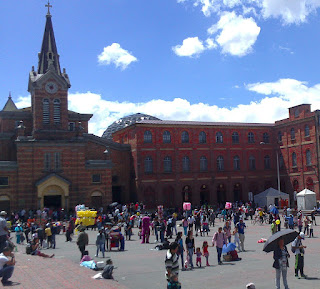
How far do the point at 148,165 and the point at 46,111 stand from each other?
46.2 feet

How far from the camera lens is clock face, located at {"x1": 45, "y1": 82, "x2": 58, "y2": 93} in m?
44.8

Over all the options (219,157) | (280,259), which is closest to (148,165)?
(219,157)

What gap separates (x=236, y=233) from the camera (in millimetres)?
20578

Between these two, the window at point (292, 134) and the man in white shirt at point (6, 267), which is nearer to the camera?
the man in white shirt at point (6, 267)

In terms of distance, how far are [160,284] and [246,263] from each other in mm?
4951

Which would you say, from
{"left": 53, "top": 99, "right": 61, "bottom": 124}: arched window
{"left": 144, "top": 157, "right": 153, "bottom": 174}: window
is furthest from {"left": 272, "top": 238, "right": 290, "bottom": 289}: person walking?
{"left": 144, "top": 157, "right": 153, "bottom": 174}: window

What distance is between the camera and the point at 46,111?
146ft

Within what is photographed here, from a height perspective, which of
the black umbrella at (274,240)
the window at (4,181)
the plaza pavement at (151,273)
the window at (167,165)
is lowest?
the plaza pavement at (151,273)

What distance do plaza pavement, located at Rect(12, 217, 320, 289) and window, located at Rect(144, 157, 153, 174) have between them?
29.9m

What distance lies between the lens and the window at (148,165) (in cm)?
5084

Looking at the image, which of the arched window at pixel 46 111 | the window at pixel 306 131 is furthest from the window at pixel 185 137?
the arched window at pixel 46 111

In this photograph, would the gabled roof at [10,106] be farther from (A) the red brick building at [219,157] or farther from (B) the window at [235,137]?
(B) the window at [235,137]

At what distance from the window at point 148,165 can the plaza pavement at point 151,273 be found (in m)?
29.9

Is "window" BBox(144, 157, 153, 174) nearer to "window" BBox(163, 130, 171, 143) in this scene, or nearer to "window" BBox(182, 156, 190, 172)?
"window" BBox(163, 130, 171, 143)
